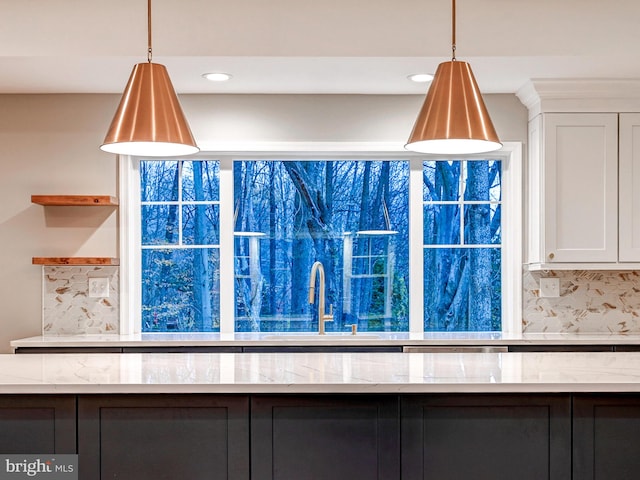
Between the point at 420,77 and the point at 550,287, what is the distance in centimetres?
154

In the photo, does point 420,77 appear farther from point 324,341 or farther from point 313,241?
point 324,341

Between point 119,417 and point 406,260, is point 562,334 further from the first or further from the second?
point 119,417

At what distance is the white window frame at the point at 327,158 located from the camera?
4.10 metres

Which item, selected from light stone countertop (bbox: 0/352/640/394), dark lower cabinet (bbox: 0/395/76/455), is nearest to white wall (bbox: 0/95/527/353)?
light stone countertop (bbox: 0/352/640/394)

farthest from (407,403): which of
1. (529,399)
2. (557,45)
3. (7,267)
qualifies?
(7,267)

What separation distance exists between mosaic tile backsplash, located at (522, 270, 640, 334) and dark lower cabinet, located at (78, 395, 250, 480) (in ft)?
8.66

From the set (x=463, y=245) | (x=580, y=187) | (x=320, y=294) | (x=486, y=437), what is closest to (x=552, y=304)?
(x=463, y=245)

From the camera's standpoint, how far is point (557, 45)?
3369 mm

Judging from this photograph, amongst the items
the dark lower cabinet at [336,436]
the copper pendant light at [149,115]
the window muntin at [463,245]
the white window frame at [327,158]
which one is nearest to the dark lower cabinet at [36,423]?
the dark lower cabinet at [336,436]

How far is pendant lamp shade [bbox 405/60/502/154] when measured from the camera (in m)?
2.05

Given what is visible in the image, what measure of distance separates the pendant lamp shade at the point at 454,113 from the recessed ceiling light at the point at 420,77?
156 centimetres

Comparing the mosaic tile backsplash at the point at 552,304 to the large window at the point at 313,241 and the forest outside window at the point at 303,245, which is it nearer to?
the forest outside window at the point at 303,245

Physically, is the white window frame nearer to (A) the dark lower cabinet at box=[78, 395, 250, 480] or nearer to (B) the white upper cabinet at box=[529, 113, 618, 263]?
(B) the white upper cabinet at box=[529, 113, 618, 263]

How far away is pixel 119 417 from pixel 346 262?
246 cm
